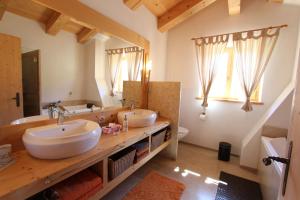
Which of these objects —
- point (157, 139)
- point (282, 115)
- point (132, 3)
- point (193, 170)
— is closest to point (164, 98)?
point (157, 139)

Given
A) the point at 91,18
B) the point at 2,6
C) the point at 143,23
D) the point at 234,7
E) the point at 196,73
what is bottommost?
the point at 196,73

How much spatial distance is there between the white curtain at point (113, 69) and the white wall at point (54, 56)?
0.40 metres

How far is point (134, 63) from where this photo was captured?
2484 millimetres

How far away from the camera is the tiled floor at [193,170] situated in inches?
73.7

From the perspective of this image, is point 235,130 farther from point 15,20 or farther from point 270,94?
point 15,20

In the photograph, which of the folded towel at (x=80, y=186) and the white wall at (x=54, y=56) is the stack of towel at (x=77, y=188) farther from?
the white wall at (x=54, y=56)

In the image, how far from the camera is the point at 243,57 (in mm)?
2598

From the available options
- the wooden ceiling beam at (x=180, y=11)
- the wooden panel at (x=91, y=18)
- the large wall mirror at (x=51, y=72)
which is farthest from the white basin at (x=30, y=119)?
the wooden ceiling beam at (x=180, y=11)

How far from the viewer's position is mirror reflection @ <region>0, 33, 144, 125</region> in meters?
1.23

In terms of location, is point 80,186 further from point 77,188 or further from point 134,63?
point 134,63

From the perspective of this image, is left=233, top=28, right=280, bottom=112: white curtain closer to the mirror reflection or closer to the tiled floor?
the tiled floor

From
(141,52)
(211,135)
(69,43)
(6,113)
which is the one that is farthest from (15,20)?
(211,135)

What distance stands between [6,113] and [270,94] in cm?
331

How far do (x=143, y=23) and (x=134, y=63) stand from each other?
2.29 ft
